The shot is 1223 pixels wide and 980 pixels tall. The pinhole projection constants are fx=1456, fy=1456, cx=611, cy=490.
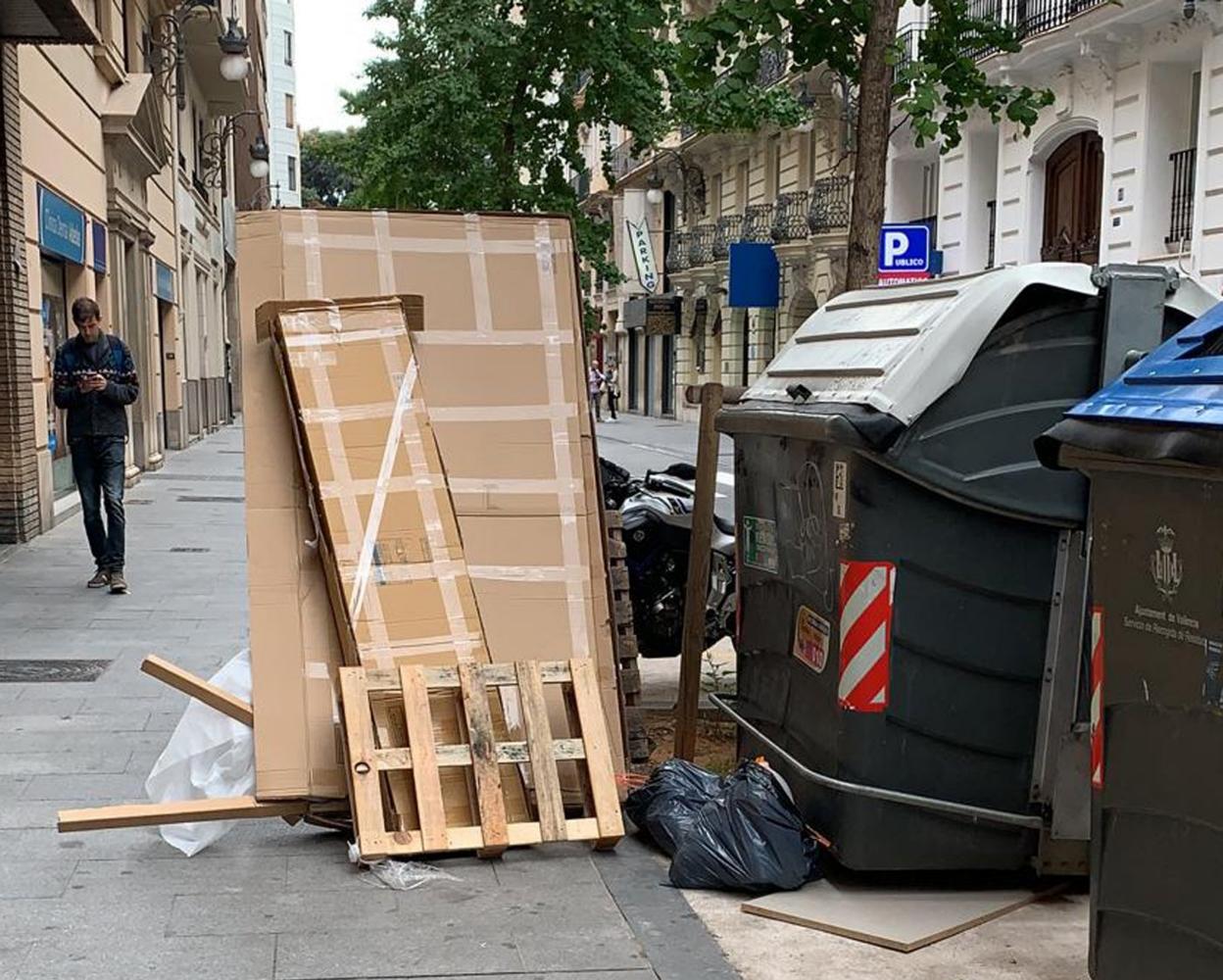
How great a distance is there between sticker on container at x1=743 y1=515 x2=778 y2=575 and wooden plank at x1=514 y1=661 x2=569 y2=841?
922 mm

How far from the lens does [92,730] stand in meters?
6.20

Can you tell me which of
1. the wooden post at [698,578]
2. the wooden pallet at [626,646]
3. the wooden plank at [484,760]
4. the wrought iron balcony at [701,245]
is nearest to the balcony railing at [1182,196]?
the wooden post at [698,578]

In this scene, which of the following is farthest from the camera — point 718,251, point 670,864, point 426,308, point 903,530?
point 718,251

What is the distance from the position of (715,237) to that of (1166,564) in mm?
36567

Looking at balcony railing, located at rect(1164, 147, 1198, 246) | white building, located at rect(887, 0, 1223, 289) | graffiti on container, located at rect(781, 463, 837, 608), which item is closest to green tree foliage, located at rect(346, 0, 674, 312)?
white building, located at rect(887, 0, 1223, 289)

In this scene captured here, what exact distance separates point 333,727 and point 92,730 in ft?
5.80

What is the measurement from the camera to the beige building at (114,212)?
11.8 metres

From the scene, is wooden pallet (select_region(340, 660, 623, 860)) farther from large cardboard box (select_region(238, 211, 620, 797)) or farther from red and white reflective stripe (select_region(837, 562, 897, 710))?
red and white reflective stripe (select_region(837, 562, 897, 710))

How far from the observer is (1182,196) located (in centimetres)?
1886

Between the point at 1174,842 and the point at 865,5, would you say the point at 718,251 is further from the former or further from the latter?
the point at 1174,842

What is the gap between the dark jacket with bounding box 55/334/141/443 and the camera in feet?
30.5

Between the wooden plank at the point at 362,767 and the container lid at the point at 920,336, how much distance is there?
1761 mm

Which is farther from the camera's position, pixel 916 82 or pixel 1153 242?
pixel 1153 242

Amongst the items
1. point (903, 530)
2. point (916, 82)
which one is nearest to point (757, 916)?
point (903, 530)
